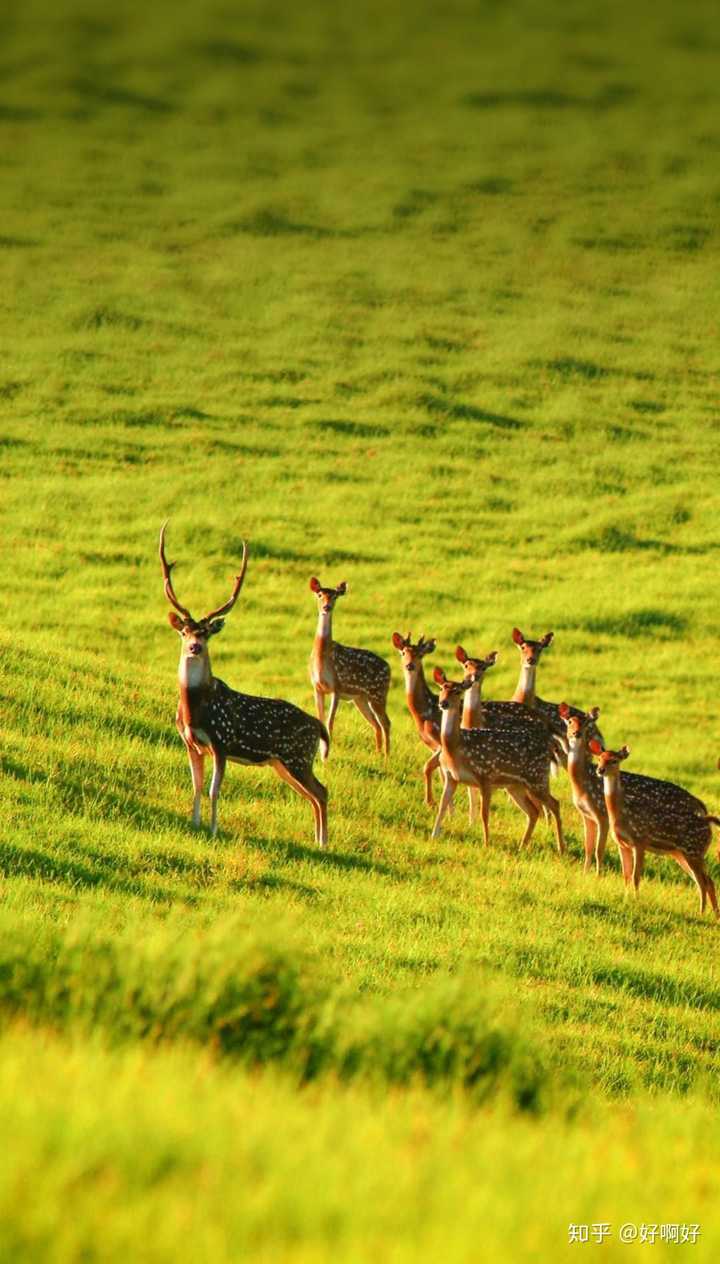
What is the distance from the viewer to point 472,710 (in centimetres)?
1734

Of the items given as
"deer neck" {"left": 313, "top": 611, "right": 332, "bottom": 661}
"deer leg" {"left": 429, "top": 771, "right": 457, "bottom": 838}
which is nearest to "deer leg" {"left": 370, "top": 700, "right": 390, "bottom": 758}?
"deer neck" {"left": 313, "top": 611, "right": 332, "bottom": 661}

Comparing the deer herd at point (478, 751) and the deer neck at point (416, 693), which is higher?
the deer neck at point (416, 693)

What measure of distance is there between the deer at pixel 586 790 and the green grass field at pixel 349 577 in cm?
30

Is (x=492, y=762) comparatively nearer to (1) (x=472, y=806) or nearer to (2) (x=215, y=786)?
(1) (x=472, y=806)

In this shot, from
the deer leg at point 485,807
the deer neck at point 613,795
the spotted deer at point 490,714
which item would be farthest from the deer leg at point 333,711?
the deer neck at point 613,795

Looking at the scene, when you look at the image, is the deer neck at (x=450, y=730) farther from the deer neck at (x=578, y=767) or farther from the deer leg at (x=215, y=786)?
the deer leg at (x=215, y=786)

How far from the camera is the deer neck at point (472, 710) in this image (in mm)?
17328

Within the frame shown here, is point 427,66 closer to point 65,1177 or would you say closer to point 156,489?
point 156,489

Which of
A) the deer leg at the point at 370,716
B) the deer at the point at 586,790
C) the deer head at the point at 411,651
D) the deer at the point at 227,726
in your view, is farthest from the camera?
the deer leg at the point at 370,716

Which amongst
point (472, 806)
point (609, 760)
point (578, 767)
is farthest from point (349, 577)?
point (609, 760)

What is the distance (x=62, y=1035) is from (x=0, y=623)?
20.6m

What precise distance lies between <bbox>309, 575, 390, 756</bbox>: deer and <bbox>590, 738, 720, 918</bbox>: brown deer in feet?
14.9

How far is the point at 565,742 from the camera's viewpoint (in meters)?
17.3

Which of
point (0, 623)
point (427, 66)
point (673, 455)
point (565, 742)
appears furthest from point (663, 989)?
point (427, 66)
